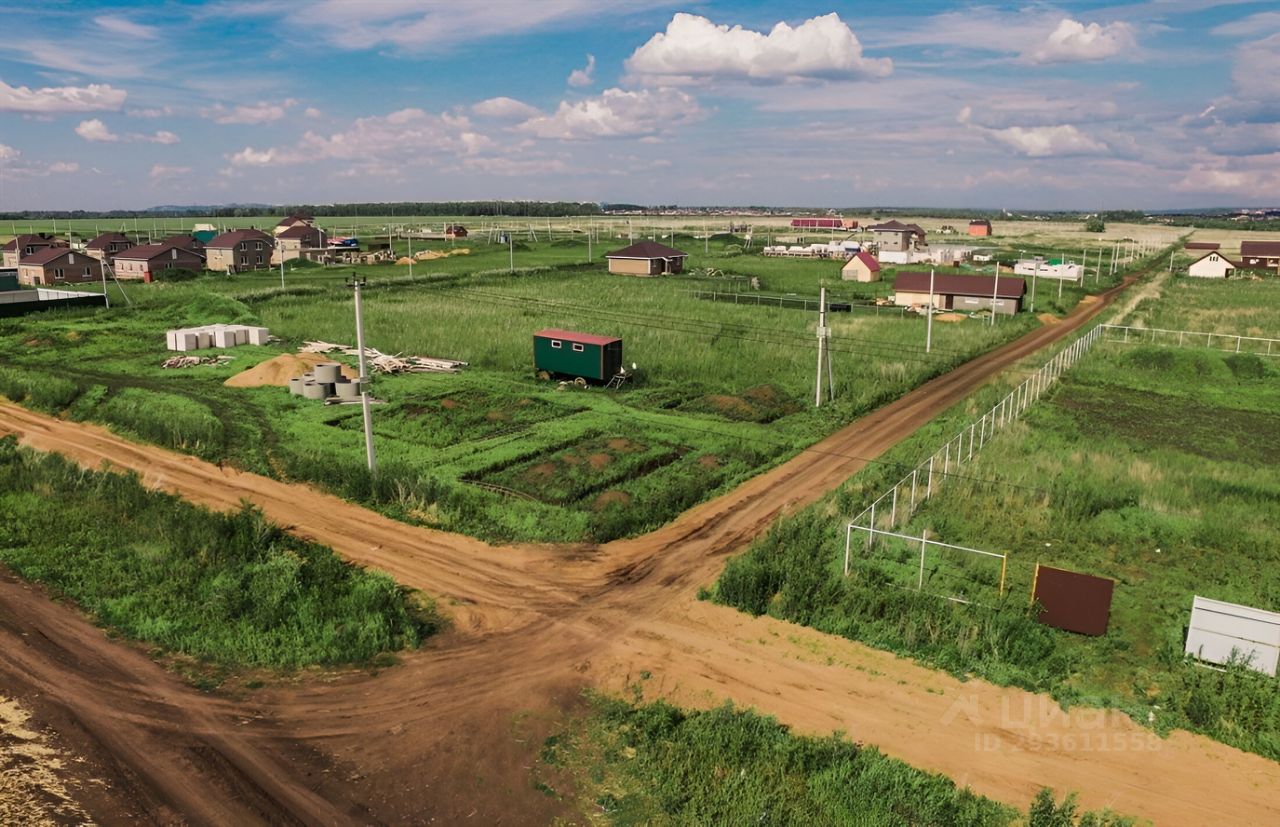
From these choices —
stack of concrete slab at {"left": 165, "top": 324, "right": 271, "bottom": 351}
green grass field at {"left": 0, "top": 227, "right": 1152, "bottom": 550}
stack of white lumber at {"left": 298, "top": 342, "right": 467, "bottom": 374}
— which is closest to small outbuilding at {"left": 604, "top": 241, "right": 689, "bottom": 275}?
green grass field at {"left": 0, "top": 227, "right": 1152, "bottom": 550}

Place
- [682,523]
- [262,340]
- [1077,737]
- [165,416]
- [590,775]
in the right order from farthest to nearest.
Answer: [262,340]
[165,416]
[682,523]
[1077,737]
[590,775]

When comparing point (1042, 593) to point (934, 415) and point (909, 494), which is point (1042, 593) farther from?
point (934, 415)

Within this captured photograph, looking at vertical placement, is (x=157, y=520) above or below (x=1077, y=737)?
above

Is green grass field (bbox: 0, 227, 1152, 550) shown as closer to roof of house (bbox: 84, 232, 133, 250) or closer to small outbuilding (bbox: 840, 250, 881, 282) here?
small outbuilding (bbox: 840, 250, 881, 282)

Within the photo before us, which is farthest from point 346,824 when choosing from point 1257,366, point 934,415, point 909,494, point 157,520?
point 1257,366

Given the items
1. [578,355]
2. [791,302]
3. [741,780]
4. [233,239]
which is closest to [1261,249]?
[791,302]

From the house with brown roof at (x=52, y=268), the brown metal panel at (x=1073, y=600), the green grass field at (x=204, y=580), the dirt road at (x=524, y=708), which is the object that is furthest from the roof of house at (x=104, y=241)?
the brown metal panel at (x=1073, y=600)
